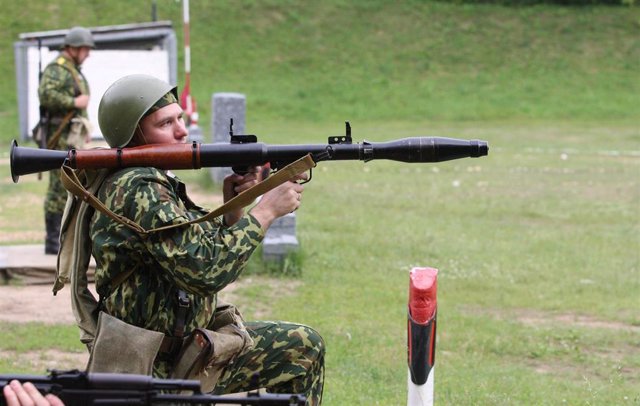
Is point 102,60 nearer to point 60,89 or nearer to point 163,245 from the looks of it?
point 60,89

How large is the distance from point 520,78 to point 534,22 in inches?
184

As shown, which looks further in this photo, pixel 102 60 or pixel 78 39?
pixel 102 60

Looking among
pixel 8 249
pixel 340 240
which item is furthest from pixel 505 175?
pixel 8 249

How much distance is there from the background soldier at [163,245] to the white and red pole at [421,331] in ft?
1.91

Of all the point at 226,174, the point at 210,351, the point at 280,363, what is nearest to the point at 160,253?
the point at 210,351

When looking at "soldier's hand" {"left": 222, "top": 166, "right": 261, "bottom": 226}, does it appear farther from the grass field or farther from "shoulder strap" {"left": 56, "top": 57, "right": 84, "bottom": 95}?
"shoulder strap" {"left": 56, "top": 57, "right": 84, "bottom": 95}

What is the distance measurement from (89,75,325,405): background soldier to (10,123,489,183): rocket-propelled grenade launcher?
0.07 m

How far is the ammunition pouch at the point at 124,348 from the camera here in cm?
409

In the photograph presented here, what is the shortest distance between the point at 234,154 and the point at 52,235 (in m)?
6.14

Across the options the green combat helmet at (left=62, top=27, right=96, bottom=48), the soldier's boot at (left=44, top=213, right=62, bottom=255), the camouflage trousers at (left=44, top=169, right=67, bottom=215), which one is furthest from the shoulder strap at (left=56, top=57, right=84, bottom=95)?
the soldier's boot at (left=44, top=213, right=62, bottom=255)

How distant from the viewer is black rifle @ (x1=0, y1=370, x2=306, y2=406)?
3.45 meters

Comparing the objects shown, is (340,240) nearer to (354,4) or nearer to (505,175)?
(505,175)

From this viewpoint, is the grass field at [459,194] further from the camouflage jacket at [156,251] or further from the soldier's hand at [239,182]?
the camouflage jacket at [156,251]

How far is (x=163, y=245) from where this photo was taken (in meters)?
4.02
